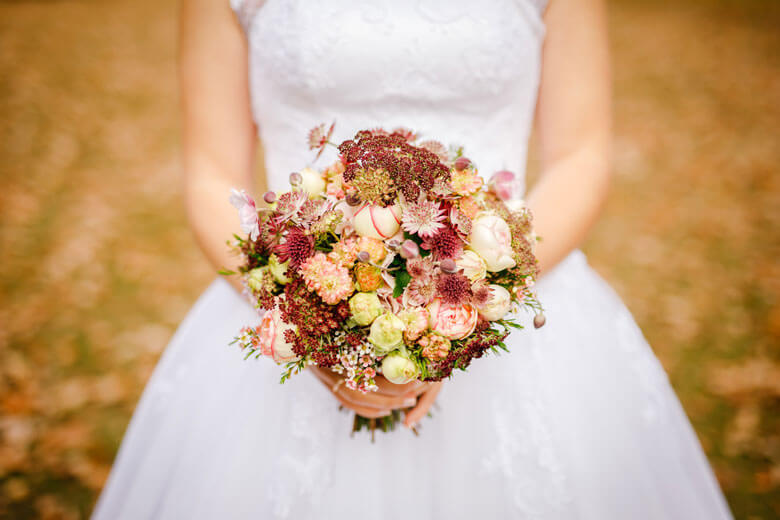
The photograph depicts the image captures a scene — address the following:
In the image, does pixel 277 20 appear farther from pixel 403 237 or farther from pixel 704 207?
pixel 704 207

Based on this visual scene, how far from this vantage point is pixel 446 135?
1.92m

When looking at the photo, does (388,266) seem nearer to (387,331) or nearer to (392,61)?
(387,331)

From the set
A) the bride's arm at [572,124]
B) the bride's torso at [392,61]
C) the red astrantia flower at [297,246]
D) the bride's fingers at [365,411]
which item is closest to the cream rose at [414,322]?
the red astrantia flower at [297,246]

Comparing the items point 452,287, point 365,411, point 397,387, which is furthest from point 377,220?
point 365,411

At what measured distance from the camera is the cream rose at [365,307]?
46.8 inches

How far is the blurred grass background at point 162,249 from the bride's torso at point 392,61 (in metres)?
3.17

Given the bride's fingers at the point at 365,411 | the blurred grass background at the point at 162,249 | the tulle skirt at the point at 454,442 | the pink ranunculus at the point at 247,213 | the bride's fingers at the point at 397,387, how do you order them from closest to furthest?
the pink ranunculus at the point at 247,213
the bride's fingers at the point at 397,387
the bride's fingers at the point at 365,411
the tulle skirt at the point at 454,442
the blurred grass background at the point at 162,249

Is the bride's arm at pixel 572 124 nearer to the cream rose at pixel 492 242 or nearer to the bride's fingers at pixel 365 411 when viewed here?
the cream rose at pixel 492 242

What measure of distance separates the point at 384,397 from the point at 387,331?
19.1 inches

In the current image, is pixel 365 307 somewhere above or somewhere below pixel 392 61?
below

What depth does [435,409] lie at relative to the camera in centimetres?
189

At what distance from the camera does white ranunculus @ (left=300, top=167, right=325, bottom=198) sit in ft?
4.42

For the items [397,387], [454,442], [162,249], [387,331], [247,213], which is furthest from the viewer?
[162,249]

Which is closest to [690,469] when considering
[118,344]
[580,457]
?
[580,457]
